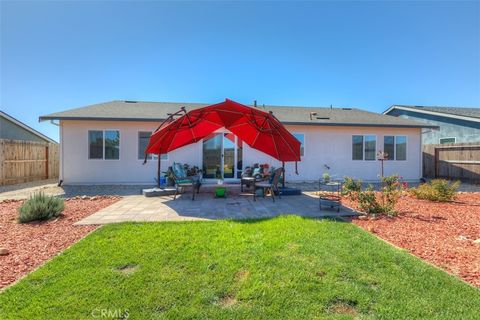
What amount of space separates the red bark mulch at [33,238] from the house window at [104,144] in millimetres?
4594

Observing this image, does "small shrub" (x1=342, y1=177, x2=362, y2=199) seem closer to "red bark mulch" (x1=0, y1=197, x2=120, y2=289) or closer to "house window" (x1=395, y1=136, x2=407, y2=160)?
"red bark mulch" (x1=0, y1=197, x2=120, y2=289)

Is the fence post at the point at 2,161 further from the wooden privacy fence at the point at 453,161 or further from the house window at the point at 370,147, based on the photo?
the wooden privacy fence at the point at 453,161

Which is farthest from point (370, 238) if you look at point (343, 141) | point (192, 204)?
point (343, 141)

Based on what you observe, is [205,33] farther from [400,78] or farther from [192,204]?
[400,78]

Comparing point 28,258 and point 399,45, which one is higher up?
point 399,45

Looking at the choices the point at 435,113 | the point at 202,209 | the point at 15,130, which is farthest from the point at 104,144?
the point at 435,113

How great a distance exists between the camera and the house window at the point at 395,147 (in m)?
12.2

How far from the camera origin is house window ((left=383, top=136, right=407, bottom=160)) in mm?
12195

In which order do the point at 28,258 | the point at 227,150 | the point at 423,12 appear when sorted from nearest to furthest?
the point at 28,258, the point at 423,12, the point at 227,150

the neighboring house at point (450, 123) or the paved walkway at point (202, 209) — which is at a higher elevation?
the neighboring house at point (450, 123)

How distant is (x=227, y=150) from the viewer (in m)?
11.1

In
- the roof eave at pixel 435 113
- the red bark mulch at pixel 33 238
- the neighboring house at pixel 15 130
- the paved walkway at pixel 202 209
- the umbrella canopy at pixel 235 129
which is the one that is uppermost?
the roof eave at pixel 435 113

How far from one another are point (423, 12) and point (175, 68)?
36.1 feet

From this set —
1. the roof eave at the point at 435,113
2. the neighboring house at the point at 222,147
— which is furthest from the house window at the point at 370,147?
the roof eave at the point at 435,113
